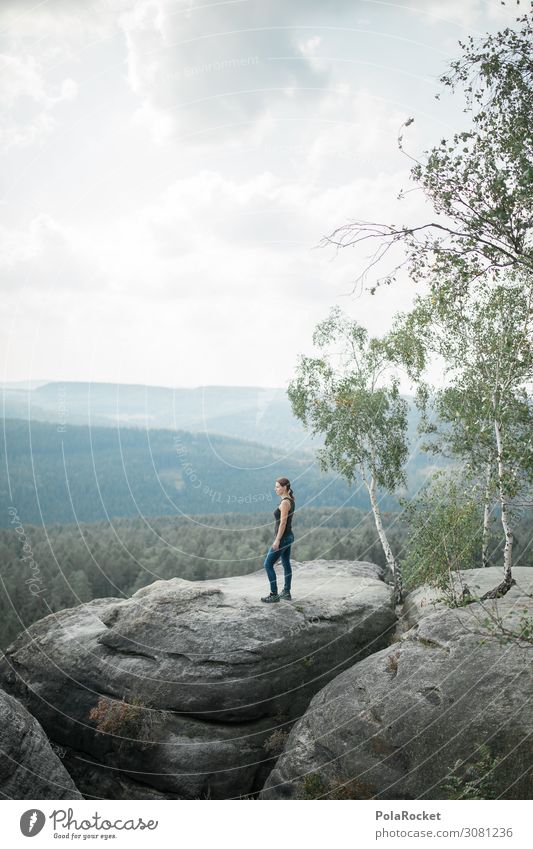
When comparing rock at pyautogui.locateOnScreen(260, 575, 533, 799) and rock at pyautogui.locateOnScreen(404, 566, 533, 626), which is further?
rock at pyautogui.locateOnScreen(404, 566, 533, 626)

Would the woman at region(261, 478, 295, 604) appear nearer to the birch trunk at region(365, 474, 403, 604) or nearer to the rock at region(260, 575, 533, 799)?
the rock at region(260, 575, 533, 799)

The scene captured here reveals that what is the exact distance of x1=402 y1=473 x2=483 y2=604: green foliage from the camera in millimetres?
14867

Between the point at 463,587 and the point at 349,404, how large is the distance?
8487 millimetres

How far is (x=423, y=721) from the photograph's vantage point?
35.9 feet

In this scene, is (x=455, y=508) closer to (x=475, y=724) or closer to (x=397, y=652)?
(x=397, y=652)

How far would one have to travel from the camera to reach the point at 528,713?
1004cm

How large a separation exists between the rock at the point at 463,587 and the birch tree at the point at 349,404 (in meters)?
3.53

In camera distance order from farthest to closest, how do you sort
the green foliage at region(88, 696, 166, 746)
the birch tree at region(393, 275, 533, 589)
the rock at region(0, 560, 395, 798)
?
the green foliage at region(88, 696, 166, 746) → the rock at region(0, 560, 395, 798) → the birch tree at region(393, 275, 533, 589)

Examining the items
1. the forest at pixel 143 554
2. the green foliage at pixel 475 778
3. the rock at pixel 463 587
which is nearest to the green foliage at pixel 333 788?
the green foliage at pixel 475 778

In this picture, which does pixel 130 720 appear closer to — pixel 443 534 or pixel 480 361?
pixel 443 534
